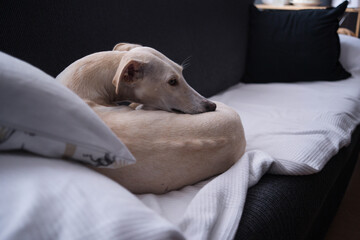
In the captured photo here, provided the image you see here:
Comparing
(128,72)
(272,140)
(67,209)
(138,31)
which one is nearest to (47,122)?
(67,209)

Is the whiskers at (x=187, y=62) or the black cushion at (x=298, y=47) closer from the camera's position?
the whiskers at (x=187, y=62)

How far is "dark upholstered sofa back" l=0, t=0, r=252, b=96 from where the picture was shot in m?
1.04

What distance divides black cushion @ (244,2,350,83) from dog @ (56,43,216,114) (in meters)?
1.33

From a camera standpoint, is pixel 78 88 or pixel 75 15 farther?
pixel 75 15

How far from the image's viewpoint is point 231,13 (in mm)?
2205

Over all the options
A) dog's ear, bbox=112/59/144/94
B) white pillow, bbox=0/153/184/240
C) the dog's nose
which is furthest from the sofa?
dog's ear, bbox=112/59/144/94

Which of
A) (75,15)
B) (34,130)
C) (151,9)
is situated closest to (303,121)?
(151,9)

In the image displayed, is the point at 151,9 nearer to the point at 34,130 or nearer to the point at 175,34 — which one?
the point at 175,34

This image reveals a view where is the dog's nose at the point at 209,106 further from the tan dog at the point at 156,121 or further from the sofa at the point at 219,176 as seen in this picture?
the sofa at the point at 219,176

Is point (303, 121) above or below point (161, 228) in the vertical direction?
below

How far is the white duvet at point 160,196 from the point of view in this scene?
1.44 feet

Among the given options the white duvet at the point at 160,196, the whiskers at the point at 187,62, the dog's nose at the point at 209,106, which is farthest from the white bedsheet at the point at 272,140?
the whiskers at the point at 187,62

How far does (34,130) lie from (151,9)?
117cm

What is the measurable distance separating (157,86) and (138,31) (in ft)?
1.82
